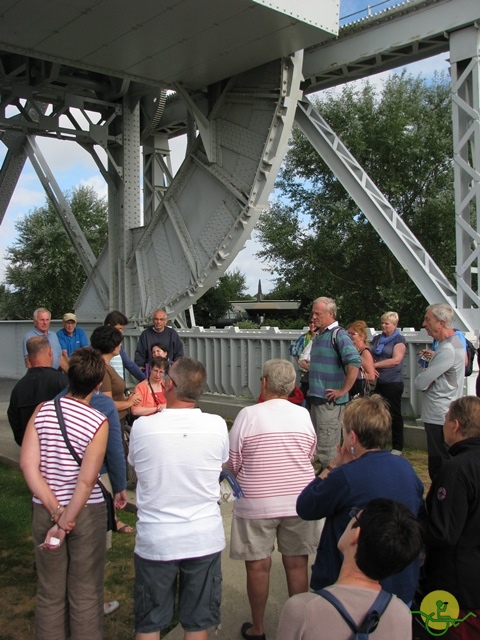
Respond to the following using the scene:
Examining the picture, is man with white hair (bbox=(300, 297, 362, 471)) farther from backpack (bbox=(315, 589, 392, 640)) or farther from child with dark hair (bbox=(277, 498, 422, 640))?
backpack (bbox=(315, 589, 392, 640))

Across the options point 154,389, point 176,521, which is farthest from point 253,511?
point 154,389

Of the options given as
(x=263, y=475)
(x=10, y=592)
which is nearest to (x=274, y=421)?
(x=263, y=475)

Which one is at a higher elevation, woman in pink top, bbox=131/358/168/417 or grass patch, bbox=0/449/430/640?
woman in pink top, bbox=131/358/168/417

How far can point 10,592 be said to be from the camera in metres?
4.26

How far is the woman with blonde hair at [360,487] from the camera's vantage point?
2660 millimetres

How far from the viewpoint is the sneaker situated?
3947 millimetres

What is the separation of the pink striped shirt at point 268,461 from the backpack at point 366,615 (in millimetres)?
1458

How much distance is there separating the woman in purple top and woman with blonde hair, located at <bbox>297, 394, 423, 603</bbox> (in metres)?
4.79

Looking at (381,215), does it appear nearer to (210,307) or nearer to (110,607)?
(110,607)

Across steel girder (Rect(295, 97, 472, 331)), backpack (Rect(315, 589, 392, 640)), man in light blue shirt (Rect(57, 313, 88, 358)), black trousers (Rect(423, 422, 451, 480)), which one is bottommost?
black trousers (Rect(423, 422, 451, 480))

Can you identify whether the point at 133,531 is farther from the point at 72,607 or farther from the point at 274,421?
the point at 274,421

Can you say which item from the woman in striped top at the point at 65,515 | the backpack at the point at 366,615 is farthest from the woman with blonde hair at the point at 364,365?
the backpack at the point at 366,615

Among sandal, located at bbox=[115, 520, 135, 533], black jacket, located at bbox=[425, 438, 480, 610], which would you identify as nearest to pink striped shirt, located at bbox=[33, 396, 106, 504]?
black jacket, located at bbox=[425, 438, 480, 610]

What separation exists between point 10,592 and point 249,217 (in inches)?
270
